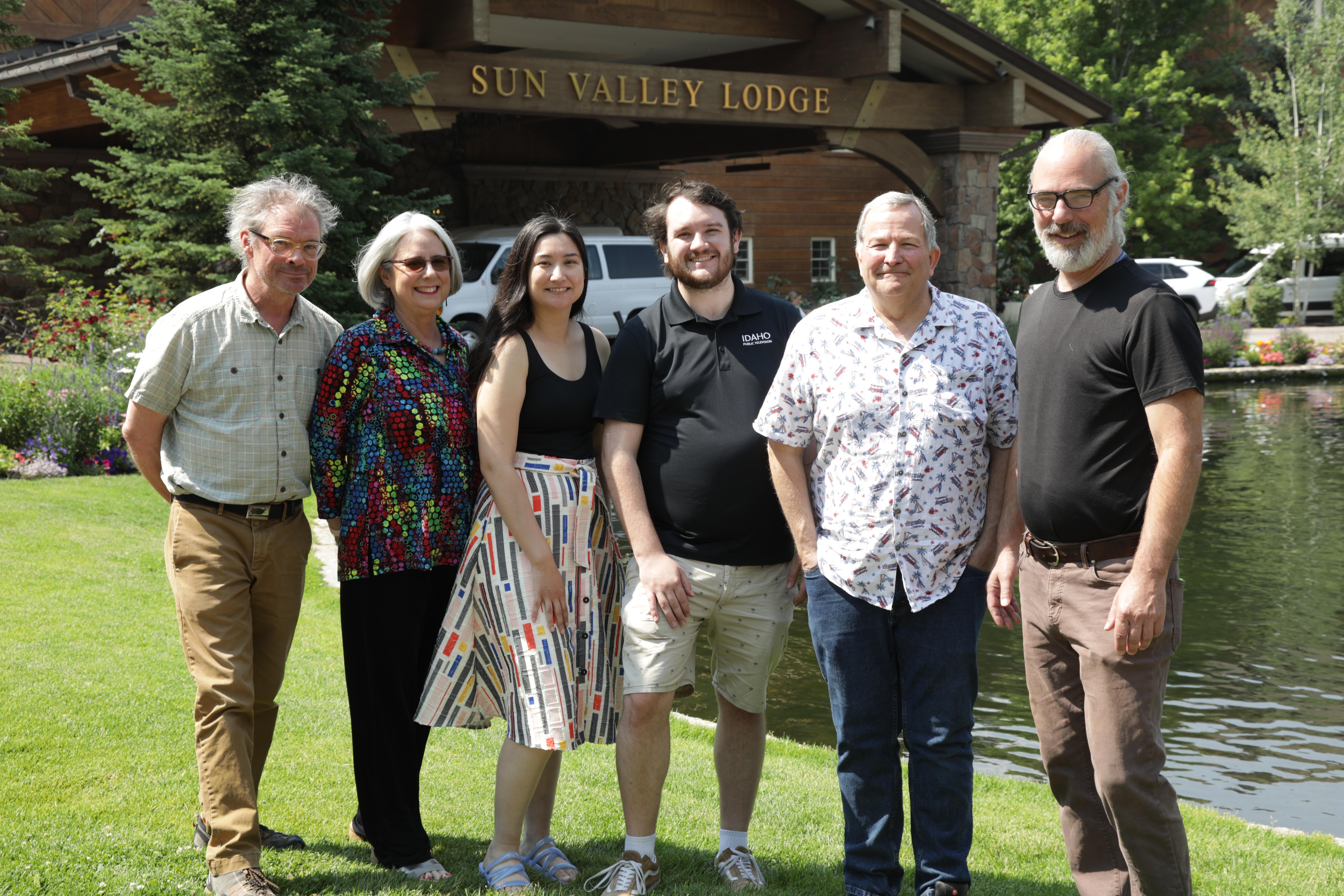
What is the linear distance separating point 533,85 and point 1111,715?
10780mm

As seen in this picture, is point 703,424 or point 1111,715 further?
point 703,424

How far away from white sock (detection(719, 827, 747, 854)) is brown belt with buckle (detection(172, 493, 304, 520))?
5.24ft

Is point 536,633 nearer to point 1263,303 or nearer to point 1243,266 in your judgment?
point 1263,303

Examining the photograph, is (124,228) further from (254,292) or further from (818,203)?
(818,203)

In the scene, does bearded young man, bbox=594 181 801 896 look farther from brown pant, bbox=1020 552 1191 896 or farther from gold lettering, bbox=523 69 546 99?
gold lettering, bbox=523 69 546 99

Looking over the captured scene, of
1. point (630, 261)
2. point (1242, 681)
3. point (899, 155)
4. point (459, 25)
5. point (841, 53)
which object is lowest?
point (1242, 681)

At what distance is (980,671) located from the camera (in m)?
6.62

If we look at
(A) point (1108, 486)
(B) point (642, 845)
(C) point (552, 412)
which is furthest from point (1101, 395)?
(B) point (642, 845)

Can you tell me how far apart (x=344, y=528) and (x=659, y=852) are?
143 centimetres

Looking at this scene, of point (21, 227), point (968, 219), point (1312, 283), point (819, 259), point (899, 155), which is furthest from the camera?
point (1312, 283)

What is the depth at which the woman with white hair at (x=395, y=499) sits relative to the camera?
341 centimetres

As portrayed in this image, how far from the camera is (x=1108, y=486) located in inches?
115

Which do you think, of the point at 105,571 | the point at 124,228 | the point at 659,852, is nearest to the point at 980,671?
the point at 659,852

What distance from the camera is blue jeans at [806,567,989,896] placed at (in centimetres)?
320
